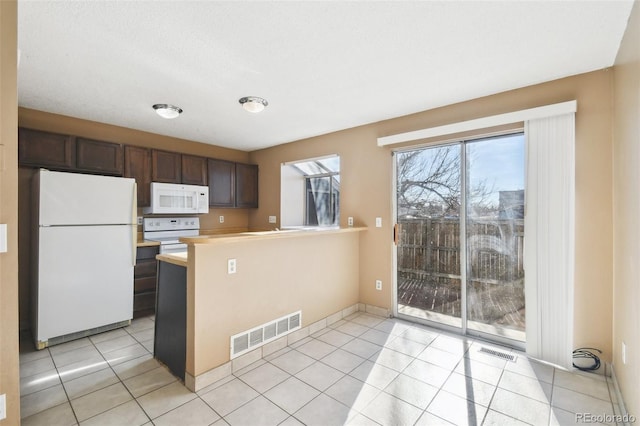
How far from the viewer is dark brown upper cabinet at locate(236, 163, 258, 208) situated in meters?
5.01

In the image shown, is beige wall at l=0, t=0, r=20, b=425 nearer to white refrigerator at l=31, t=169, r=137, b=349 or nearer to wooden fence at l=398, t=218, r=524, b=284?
white refrigerator at l=31, t=169, r=137, b=349

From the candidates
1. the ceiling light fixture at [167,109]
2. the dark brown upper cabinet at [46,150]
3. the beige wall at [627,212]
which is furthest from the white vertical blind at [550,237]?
the dark brown upper cabinet at [46,150]

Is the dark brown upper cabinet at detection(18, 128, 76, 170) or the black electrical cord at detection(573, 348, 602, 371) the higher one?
the dark brown upper cabinet at detection(18, 128, 76, 170)

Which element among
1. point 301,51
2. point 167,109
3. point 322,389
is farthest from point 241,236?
point 167,109

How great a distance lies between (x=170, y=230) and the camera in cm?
432

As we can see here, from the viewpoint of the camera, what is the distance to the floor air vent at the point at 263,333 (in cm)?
245

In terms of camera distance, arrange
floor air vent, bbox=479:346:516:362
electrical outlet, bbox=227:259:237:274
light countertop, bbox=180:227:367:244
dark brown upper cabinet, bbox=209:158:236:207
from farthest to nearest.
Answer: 1. dark brown upper cabinet, bbox=209:158:236:207
2. floor air vent, bbox=479:346:516:362
3. electrical outlet, bbox=227:259:237:274
4. light countertop, bbox=180:227:367:244

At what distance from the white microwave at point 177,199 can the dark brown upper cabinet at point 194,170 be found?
0.36ft

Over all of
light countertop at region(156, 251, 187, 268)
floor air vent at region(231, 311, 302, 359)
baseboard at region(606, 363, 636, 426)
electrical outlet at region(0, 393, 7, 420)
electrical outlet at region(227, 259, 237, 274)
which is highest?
light countertop at region(156, 251, 187, 268)

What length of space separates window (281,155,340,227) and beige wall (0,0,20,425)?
3.48m

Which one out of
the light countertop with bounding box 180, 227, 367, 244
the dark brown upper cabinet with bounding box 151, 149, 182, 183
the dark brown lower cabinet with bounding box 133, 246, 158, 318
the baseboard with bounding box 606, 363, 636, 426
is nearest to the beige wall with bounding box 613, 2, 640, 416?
the baseboard with bounding box 606, 363, 636, 426

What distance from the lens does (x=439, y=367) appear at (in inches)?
97.3

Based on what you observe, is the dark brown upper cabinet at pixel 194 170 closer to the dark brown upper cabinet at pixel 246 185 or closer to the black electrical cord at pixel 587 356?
the dark brown upper cabinet at pixel 246 185

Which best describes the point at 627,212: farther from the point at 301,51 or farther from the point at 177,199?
the point at 177,199
